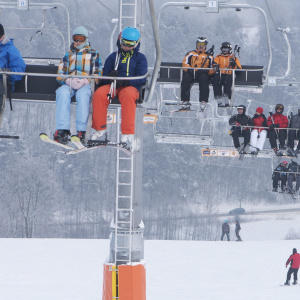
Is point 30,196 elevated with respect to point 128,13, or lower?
lower

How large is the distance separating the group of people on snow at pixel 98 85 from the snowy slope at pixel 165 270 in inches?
366

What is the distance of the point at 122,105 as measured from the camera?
26.1 feet

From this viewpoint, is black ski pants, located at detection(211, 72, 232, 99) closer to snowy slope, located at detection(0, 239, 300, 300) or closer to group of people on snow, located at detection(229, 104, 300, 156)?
group of people on snow, located at detection(229, 104, 300, 156)

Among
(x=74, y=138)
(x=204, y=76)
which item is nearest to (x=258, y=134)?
(x=204, y=76)

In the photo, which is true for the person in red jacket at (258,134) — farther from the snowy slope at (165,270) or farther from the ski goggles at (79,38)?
the ski goggles at (79,38)

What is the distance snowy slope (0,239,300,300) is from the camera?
690 inches

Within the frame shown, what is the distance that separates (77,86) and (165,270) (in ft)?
44.3

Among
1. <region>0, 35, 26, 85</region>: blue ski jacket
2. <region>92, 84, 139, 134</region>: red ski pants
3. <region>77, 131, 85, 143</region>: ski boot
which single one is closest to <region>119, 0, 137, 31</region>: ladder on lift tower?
<region>92, 84, 139, 134</region>: red ski pants

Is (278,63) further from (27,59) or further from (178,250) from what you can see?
(27,59)

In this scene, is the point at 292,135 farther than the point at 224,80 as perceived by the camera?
Yes

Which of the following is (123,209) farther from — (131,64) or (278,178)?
(278,178)

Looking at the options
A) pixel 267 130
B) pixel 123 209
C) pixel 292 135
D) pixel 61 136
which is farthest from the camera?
pixel 267 130

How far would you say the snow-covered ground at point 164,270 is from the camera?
57.5ft

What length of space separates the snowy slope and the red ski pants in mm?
9365
